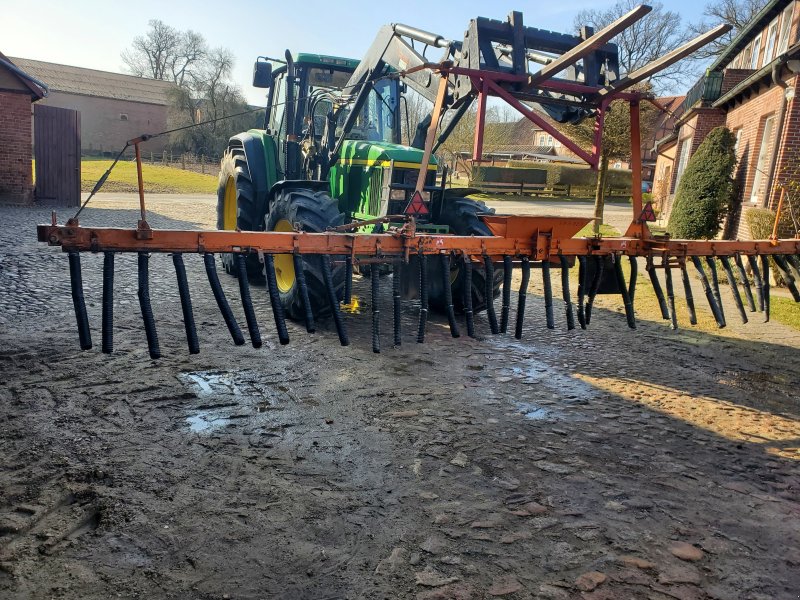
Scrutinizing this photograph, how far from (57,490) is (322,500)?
128cm

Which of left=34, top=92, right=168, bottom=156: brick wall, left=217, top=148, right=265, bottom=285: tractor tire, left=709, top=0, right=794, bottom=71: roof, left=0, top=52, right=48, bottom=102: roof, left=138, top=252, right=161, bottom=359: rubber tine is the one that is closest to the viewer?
left=138, top=252, right=161, bottom=359: rubber tine

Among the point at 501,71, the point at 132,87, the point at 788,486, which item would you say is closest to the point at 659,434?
the point at 788,486

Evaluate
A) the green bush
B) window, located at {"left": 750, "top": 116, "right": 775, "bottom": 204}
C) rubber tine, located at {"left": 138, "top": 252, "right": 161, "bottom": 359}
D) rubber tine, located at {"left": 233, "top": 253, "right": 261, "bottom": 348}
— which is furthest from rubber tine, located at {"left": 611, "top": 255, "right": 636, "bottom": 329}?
the green bush

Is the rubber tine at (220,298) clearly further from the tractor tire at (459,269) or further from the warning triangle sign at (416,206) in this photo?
the tractor tire at (459,269)

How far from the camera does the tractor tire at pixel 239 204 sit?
7.67m

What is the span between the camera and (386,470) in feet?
11.6

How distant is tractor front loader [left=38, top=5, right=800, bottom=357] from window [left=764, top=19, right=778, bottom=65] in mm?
13036

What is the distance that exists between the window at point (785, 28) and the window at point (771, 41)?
435 mm

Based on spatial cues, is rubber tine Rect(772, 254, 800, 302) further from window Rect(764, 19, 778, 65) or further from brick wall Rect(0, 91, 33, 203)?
brick wall Rect(0, 91, 33, 203)

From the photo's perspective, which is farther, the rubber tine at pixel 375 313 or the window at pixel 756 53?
the window at pixel 756 53

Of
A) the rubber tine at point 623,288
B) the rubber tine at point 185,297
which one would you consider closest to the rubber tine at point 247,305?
the rubber tine at point 185,297

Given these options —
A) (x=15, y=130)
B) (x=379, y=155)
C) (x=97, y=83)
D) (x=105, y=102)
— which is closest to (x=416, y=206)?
(x=379, y=155)

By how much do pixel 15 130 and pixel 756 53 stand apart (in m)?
20.6

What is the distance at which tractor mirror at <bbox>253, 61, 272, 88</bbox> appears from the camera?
335 inches
